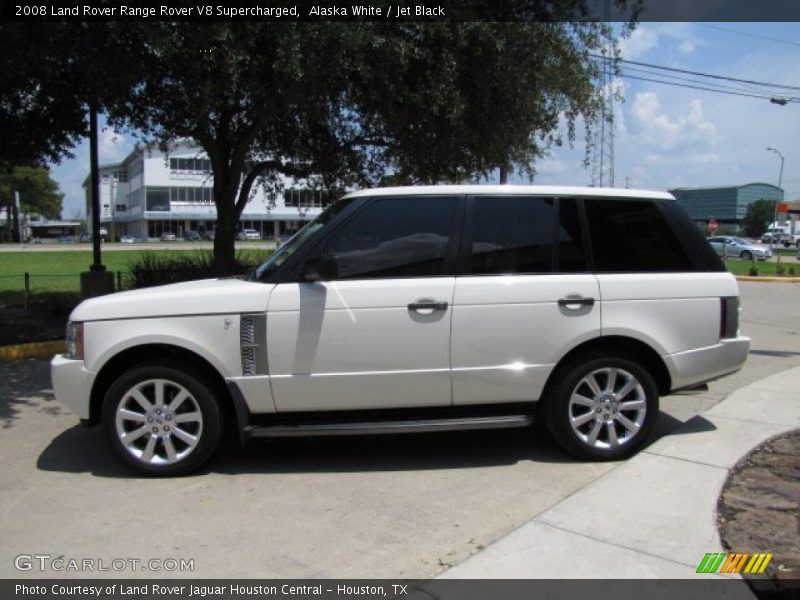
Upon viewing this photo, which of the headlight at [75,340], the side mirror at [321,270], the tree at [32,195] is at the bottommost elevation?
the headlight at [75,340]

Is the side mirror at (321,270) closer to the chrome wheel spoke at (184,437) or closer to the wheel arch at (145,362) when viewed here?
the wheel arch at (145,362)

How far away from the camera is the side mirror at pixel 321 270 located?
15.1 ft

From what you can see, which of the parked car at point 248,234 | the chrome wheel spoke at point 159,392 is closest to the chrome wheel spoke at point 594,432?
the chrome wheel spoke at point 159,392

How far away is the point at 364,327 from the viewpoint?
465 cm

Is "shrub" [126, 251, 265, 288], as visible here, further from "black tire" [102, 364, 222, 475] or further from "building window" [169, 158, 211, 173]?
"black tire" [102, 364, 222, 475]

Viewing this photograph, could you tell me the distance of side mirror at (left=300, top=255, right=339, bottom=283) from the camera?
181 inches

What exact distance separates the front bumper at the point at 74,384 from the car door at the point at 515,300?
2.49 metres

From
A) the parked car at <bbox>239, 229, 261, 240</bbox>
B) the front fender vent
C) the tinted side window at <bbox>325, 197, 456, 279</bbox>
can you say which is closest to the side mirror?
the tinted side window at <bbox>325, 197, 456, 279</bbox>

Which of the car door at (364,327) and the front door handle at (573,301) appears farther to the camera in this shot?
the front door handle at (573,301)

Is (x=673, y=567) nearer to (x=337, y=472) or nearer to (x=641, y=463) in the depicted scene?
(x=641, y=463)

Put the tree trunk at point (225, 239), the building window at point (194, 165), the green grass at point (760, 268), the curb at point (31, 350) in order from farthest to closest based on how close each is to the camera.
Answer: the green grass at point (760, 268)
the building window at point (194, 165)
the tree trunk at point (225, 239)
the curb at point (31, 350)

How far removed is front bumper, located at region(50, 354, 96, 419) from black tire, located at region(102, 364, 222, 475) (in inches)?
6.0

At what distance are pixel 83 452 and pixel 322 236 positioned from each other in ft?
8.31

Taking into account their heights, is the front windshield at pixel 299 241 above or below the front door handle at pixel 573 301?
above
